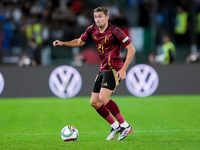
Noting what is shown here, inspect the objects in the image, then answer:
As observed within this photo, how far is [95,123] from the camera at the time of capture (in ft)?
24.4

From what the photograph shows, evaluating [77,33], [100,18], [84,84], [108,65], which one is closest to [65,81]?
[84,84]

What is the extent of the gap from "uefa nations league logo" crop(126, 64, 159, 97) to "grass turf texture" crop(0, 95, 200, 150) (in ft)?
1.11

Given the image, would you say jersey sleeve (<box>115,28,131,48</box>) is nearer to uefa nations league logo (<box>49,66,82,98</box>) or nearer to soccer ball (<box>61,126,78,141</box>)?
soccer ball (<box>61,126,78,141</box>)

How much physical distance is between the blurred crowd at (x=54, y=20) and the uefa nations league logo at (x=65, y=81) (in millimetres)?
1370

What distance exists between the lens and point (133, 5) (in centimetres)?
1630

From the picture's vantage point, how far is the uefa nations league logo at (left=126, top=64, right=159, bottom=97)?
1204 cm

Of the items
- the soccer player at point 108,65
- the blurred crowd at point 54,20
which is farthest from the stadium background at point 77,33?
the soccer player at point 108,65

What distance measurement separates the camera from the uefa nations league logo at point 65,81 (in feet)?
39.1

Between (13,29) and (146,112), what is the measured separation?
279 inches

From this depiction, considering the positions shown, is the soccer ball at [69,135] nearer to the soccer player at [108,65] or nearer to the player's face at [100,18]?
the soccer player at [108,65]

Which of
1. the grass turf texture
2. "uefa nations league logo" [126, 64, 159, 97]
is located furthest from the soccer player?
"uefa nations league logo" [126, 64, 159, 97]

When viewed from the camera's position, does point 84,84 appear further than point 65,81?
Yes

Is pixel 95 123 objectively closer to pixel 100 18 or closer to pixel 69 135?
pixel 69 135

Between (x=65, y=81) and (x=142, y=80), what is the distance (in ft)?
8.09
